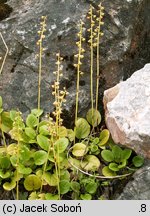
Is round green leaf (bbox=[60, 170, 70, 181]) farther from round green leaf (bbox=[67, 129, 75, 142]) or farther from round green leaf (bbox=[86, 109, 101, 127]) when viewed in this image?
round green leaf (bbox=[86, 109, 101, 127])

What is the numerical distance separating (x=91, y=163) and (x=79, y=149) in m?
0.15

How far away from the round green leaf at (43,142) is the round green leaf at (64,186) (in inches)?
11.1

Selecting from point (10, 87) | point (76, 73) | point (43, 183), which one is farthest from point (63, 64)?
point (43, 183)

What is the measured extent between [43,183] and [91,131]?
2.03 ft

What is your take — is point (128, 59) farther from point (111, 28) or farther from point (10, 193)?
point (10, 193)

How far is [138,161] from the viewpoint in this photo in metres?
3.80

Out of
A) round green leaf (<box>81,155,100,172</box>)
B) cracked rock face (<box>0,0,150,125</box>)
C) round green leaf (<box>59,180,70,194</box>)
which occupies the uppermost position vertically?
cracked rock face (<box>0,0,150,125</box>)

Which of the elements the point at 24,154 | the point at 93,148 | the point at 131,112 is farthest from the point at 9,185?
the point at 131,112

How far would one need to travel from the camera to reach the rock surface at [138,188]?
3588 millimetres

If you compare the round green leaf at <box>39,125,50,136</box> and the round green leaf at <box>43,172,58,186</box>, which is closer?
the round green leaf at <box>43,172,58,186</box>

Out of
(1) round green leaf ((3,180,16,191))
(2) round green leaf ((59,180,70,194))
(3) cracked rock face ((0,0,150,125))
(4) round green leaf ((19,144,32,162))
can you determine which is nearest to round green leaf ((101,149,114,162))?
(2) round green leaf ((59,180,70,194))

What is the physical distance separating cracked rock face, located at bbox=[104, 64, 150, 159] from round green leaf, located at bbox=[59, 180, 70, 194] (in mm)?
482

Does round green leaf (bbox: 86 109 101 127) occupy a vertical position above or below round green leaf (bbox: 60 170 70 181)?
above

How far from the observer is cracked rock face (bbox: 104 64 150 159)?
3.55m
